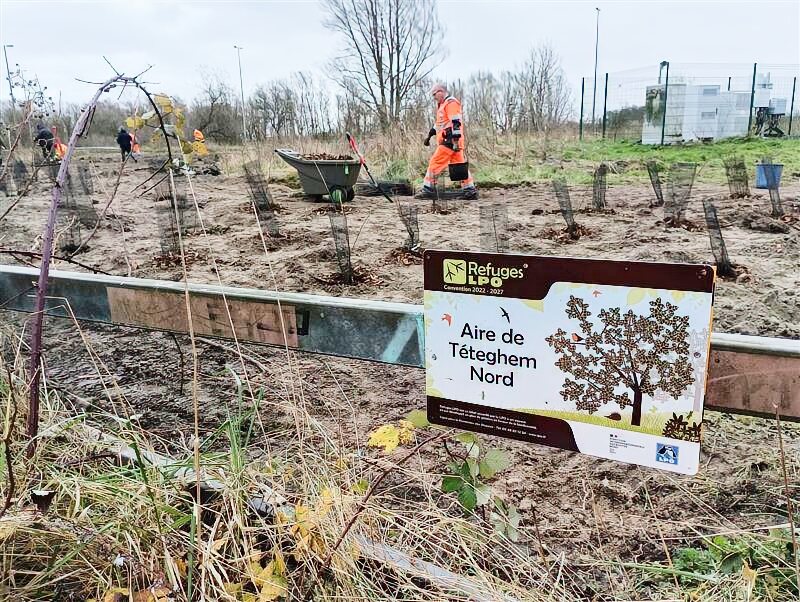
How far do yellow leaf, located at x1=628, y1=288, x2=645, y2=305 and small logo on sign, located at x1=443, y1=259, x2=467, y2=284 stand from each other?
357 mm

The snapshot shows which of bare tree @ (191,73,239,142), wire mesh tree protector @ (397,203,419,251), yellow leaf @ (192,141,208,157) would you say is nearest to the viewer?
yellow leaf @ (192,141,208,157)

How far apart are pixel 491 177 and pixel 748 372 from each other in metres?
13.4

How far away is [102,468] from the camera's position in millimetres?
1957

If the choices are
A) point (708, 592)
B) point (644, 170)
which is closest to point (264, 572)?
point (708, 592)

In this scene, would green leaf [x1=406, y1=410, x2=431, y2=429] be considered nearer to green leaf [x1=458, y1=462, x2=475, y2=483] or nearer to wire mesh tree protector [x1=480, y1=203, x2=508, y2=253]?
green leaf [x1=458, y1=462, x2=475, y2=483]

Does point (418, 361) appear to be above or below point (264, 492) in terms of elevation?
above

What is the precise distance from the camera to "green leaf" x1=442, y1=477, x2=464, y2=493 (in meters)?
1.71

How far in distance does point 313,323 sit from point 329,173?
9.82 metres

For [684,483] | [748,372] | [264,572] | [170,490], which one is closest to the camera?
[748,372]

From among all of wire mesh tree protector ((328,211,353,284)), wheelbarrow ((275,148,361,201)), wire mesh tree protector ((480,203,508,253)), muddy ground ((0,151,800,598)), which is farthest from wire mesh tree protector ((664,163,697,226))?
wheelbarrow ((275,148,361,201))

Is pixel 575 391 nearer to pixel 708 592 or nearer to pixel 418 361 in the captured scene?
pixel 418 361

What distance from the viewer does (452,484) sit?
171 centimetres

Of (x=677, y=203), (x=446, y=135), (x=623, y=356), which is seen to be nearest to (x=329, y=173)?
(x=446, y=135)

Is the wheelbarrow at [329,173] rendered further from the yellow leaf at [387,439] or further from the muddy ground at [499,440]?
Answer: the yellow leaf at [387,439]
